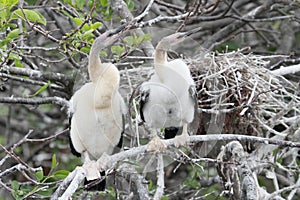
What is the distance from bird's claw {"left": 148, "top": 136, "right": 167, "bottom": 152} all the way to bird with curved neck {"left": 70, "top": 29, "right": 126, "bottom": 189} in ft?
0.84

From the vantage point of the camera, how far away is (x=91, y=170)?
3.82 meters

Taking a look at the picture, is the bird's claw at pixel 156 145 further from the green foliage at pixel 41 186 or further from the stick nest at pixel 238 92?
the stick nest at pixel 238 92

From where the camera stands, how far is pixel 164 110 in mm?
3801

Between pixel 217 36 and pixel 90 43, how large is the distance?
174 centimetres

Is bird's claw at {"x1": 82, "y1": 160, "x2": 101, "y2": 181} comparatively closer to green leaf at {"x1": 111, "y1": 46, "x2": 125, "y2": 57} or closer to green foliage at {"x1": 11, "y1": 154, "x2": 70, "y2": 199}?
green foliage at {"x1": 11, "y1": 154, "x2": 70, "y2": 199}

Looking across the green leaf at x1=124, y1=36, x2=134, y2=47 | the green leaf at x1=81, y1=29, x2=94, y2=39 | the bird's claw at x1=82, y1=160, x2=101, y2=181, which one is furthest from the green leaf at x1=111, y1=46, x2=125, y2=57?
the bird's claw at x1=82, y1=160, x2=101, y2=181

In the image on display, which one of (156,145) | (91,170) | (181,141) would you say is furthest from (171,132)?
(91,170)

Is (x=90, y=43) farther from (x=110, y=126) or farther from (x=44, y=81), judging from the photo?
(x=44, y=81)

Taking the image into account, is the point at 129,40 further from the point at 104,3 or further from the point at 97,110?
the point at 104,3

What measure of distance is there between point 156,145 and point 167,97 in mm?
288

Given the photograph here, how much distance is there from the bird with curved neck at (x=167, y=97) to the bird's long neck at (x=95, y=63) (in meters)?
0.33

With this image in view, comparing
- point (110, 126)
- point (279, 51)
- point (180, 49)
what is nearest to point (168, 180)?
point (279, 51)

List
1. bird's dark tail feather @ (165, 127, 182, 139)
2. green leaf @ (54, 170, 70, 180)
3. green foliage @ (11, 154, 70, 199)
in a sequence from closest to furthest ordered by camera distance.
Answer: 1. green foliage @ (11, 154, 70, 199)
2. green leaf @ (54, 170, 70, 180)
3. bird's dark tail feather @ (165, 127, 182, 139)

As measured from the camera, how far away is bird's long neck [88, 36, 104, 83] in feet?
12.1
